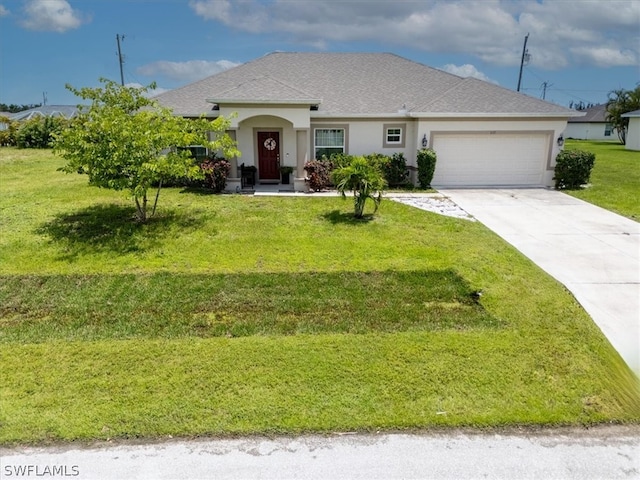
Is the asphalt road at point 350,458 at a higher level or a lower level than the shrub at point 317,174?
lower

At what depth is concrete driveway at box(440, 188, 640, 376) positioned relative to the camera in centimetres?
644

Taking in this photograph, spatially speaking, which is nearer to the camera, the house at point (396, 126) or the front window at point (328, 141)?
→ the house at point (396, 126)

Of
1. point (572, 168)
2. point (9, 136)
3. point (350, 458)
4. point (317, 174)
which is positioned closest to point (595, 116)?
→ point (572, 168)

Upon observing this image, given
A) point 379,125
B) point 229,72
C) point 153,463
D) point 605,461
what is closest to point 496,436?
point 605,461

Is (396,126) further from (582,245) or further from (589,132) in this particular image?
(589,132)

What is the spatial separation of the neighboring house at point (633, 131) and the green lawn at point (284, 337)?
106 ft

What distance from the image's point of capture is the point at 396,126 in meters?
16.6

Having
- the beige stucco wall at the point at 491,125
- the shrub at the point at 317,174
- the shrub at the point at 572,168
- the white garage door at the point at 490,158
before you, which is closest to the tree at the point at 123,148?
the shrub at the point at 317,174

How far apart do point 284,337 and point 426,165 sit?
11.9 metres

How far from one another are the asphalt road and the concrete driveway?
2116 millimetres

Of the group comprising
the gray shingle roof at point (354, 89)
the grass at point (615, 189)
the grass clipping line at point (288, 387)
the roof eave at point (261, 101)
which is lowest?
the grass clipping line at point (288, 387)

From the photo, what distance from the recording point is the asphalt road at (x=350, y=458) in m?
3.68

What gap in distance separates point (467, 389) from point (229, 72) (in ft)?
57.1

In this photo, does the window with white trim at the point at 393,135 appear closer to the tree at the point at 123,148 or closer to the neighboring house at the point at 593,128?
the tree at the point at 123,148
